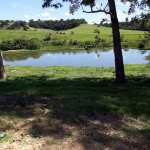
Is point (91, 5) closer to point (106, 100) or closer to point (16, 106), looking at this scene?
point (106, 100)

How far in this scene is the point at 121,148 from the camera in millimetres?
5469

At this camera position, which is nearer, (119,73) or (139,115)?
(139,115)

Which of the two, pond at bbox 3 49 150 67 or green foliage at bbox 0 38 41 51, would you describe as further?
green foliage at bbox 0 38 41 51

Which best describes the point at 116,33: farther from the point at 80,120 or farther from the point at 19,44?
the point at 19,44

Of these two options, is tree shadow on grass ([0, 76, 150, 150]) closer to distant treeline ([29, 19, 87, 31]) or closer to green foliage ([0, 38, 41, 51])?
green foliage ([0, 38, 41, 51])

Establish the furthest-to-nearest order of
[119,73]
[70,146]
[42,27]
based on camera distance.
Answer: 1. [42,27]
2. [119,73]
3. [70,146]

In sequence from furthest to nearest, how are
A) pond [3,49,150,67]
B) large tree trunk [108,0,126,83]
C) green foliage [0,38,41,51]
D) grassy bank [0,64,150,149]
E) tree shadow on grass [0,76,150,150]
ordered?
green foliage [0,38,41,51] < pond [3,49,150,67] < large tree trunk [108,0,126,83] < tree shadow on grass [0,76,150,150] < grassy bank [0,64,150,149]

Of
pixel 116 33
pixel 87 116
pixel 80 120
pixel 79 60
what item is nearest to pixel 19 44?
pixel 79 60

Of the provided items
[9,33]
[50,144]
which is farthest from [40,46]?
[50,144]

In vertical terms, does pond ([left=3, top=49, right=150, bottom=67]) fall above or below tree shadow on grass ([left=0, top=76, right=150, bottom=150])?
below

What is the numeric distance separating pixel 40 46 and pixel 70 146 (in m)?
94.6

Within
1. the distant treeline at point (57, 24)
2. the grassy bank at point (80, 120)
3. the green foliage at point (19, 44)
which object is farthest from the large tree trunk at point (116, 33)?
the distant treeline at point (57, 24)

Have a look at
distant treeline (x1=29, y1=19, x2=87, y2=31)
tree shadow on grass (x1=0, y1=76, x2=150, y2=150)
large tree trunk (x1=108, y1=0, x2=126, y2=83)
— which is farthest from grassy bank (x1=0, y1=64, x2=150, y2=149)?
distant treeline (x1=29, y1=19, x2=87, y2=31)

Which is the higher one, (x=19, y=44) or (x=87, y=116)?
(x=19, y=44)
